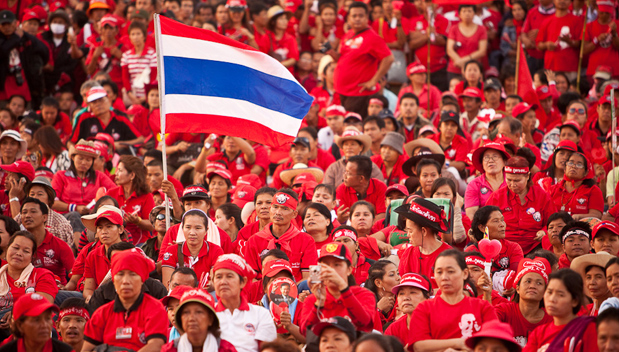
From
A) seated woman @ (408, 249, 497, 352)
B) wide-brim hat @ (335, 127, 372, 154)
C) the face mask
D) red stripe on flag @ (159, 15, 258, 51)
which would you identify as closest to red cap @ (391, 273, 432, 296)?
seated woman @ (408, 249, 497, 352)

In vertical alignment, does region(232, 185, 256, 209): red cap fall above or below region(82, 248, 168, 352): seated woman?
above

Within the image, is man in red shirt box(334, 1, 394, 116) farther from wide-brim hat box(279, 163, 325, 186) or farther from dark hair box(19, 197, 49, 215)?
dark hair box(19, 197, 49, 215)

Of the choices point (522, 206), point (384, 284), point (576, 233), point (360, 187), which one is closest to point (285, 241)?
point (384, 284)

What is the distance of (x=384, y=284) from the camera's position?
24.9 feet

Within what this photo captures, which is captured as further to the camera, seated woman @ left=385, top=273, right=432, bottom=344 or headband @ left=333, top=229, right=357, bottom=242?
headband @ left=333, top=229, right=357, bottom=242

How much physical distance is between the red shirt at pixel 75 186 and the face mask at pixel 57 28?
5671 mm

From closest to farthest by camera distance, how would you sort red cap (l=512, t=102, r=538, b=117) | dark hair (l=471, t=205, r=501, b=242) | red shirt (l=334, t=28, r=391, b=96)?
dark hair (l=471, t=205, r=501, b=242) → red cap (l=512, t=102, r=538, b=117) → red shirt (l=334, t=28, r=391, b=96)

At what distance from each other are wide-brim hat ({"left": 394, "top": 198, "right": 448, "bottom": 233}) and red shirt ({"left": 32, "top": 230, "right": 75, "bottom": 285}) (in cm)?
382

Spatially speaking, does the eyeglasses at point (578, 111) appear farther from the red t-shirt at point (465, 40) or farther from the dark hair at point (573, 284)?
the dark hair at point (573, 284)

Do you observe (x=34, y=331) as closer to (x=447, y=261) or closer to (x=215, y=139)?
(x=447, y=261)

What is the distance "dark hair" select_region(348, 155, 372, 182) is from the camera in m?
10.2

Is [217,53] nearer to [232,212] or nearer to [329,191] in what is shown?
[232,212]

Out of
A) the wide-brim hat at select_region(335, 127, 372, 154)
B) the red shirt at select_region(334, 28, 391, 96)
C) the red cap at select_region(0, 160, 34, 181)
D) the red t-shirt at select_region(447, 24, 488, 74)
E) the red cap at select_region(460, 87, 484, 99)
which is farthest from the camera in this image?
the red t-shirt at select_region(447, 24, 488, 74)

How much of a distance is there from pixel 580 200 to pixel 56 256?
601cm
